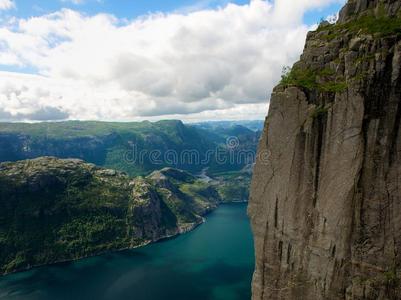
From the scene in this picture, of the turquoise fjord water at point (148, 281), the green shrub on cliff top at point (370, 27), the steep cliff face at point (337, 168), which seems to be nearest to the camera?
the steep cliff face at point (337, 168)

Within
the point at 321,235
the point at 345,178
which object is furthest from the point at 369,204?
the point at 321,235

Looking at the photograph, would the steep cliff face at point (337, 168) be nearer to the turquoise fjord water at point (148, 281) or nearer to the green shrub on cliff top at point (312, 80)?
the green shrub on cliff top at point (312, 80)

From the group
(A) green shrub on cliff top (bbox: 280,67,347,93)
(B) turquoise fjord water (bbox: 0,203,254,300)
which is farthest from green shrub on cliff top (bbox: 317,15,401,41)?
(B) turquoise fjord water (bbox: 0,203,254,300)

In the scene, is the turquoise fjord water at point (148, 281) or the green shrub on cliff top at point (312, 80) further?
the turquoise fjord water at point (148, 281)

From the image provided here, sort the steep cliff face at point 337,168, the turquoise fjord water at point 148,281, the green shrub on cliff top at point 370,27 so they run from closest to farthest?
the steep cliff face at point 337,168, the green shrub on cliff top at point 370,27, the turquoise fjord water at point 148,281

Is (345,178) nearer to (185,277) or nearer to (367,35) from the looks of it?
(367,35)

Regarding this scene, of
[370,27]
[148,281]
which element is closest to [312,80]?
[370,27]

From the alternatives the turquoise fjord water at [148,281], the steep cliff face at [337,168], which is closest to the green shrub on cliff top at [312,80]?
the steep cliff face at [337,168]

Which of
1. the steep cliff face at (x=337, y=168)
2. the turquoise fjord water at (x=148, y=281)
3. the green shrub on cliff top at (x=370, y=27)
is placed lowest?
the turquoise fjord water at (x=148, y=281)

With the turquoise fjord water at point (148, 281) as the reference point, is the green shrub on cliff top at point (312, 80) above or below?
above
